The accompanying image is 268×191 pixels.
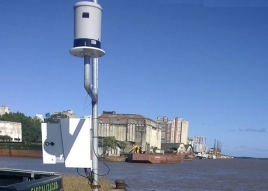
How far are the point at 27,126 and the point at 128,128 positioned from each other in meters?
34.3

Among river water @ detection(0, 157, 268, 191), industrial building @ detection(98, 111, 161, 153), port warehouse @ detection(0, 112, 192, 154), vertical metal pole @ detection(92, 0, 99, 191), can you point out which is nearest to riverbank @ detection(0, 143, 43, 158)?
port warehouse @ detection(0, 112, 192, 154)

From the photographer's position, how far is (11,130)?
11469 cm

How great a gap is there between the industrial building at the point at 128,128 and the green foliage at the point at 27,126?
21183 millimetres

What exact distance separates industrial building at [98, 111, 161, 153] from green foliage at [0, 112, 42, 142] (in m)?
21.2

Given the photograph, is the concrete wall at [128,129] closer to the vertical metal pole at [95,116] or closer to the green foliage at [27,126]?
the green foliage at [27,126]

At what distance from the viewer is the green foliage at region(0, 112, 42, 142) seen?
124 metres

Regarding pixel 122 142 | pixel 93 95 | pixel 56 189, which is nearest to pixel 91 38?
pixel 93 95

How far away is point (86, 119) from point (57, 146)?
0.66m

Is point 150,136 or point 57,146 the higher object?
point 57,146

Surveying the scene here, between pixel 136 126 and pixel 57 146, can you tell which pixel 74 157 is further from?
pixel 136 126

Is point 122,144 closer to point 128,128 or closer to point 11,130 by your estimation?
point 128,128

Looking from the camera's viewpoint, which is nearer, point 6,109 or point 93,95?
point 93,95

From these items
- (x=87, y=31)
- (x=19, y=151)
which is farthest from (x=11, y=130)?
(x=87, y=31)

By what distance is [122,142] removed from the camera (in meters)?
116
